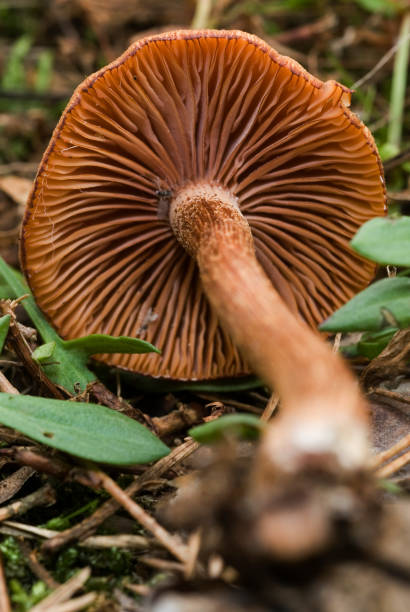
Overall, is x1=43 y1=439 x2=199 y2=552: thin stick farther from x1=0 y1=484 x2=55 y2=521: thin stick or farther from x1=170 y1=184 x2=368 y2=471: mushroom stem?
x1=170 y1=184 x2=368 y2=471: mushroom stem

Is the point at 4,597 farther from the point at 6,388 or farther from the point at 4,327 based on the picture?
the point at 4,327

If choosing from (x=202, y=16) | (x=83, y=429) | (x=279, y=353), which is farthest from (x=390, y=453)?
(x=202, y=16)

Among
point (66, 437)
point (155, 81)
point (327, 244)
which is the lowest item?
point (66, 437)

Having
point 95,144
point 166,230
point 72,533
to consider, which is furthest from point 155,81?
point 72,533

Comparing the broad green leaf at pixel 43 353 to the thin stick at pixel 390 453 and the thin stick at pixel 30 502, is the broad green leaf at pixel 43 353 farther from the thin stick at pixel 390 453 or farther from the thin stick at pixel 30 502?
the thin stick at pixel 390 453

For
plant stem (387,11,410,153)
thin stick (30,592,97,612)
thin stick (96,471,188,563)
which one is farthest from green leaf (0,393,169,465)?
plant stem (387,11,410,153)

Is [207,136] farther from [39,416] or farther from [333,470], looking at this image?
[333,470]
